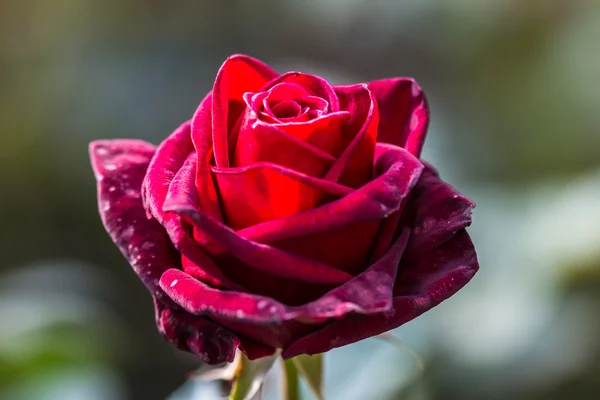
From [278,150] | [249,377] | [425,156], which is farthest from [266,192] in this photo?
[425,156]

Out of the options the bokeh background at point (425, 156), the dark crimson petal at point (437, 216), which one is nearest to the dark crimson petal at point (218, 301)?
the dark crimson petal at point (437, 216)

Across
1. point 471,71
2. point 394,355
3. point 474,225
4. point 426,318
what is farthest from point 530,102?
point 394,355

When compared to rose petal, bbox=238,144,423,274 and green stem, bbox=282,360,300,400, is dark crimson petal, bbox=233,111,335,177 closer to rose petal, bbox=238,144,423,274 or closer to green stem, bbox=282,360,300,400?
rose petal, bbox=238,144,423,274

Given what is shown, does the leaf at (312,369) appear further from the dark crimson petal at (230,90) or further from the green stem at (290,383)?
the dark crimson petal at (230,90)

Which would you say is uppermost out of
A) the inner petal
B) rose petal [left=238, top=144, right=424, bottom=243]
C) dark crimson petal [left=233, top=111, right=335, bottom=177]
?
the inner petal

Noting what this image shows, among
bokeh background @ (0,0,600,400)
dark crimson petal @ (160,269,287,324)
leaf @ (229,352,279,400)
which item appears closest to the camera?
dark crimson petal @ (160,269,287,324)

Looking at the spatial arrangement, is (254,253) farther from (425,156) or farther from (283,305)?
(425,156)

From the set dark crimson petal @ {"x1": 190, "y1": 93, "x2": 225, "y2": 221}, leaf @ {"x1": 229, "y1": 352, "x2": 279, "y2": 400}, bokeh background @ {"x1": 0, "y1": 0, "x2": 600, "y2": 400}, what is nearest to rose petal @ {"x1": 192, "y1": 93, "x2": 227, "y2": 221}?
dark crimson petal @ {"x1": 190, "y1": 93, "x2": 225, "y2": 221}
